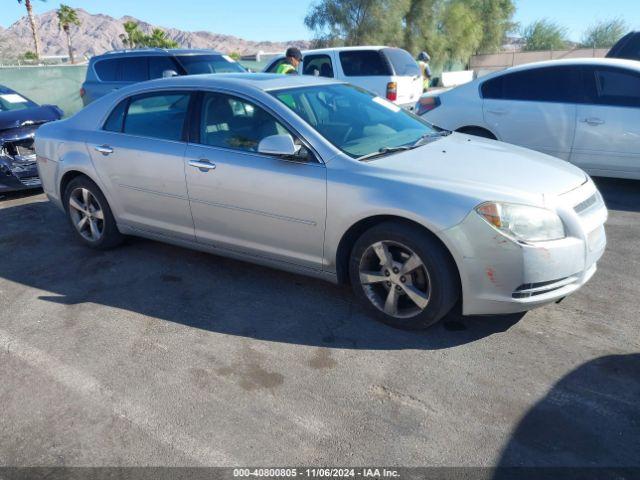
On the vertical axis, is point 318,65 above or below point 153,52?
below

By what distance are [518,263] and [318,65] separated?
9.30m

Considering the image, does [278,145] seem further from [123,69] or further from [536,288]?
[123,69]

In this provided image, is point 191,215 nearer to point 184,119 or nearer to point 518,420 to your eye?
point 184,119

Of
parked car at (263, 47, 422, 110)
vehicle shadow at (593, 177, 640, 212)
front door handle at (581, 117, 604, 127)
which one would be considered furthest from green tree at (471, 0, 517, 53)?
front door handle at (581, 117, 604, 127)

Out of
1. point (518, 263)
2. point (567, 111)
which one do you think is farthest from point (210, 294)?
point (567, 111)

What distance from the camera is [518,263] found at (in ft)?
10.00

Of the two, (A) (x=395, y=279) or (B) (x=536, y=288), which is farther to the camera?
(A) (x=395, y=279)

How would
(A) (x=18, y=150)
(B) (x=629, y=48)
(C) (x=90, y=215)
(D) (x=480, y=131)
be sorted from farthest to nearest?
(B) (x=629, y=48) → (A) (x=18, y=150) → (D) (x=480, y=131) → (C) (x=90, y=215)

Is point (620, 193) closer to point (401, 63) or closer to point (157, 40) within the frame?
point (401, 63)

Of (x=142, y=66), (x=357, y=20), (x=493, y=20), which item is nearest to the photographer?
(x=142, y=66)

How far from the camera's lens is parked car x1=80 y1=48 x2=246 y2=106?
34.2 feet

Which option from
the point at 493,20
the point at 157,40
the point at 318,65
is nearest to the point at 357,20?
the point at 493,20

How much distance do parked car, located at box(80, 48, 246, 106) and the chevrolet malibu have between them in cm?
592

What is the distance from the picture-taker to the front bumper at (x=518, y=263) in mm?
3053
